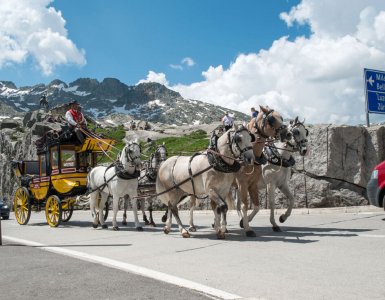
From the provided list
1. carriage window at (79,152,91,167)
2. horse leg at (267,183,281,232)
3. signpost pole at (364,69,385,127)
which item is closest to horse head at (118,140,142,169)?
carriage window at (79,152,91,167)

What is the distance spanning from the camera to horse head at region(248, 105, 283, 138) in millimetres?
10484

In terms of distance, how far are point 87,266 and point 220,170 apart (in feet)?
12.1

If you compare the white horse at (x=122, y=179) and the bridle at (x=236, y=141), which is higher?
the bridle at (x=236, y=141)

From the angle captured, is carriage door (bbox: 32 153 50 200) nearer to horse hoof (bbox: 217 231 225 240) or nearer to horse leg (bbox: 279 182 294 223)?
A: horse hoof (bbox: 217 231 225 240)

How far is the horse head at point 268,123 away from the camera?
34.4ft

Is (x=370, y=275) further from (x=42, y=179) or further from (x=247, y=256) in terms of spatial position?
(x=42, y=179)

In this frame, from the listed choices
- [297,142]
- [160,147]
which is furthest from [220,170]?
[160,147]

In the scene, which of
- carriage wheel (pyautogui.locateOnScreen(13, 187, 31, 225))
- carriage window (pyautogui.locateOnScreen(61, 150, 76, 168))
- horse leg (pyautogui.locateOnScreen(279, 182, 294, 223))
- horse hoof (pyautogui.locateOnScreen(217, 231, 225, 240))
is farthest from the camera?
carriage wheel (pyautogui.locateOnScreen(13, 187, 31, 225))

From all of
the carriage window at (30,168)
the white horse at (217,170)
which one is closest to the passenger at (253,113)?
A: the white horse at (217,170)

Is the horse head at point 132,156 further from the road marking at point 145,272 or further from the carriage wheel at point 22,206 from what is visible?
the carriage wheel at point 22,206

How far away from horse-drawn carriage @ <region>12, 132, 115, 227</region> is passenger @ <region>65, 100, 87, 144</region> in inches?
14.6

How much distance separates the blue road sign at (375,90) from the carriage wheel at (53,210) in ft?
36.5

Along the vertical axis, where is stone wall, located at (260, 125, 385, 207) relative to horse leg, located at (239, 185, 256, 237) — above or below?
above

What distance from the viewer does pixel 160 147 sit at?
15.0 meters
